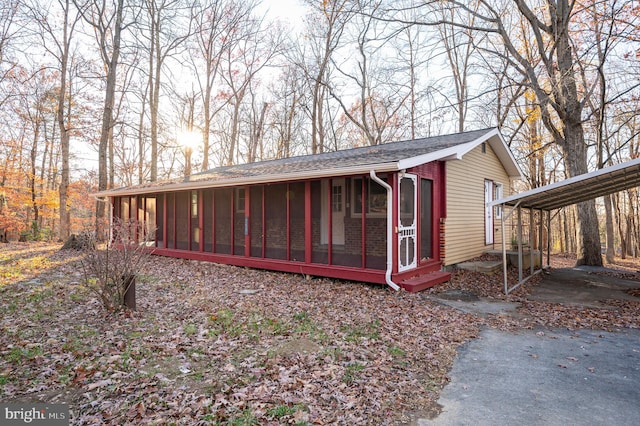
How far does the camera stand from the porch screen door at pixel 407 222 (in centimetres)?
742

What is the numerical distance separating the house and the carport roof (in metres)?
1.70

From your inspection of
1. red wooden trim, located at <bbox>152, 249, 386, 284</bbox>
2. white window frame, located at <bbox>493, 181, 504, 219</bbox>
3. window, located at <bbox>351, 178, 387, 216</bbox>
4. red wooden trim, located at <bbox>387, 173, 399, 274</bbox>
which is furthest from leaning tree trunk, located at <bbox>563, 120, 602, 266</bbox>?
red wooden trim, located at <bbox>152, 249, 386, 284</bbox>

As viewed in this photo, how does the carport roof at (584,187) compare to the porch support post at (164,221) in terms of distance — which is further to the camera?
the porch support post at (164,221)

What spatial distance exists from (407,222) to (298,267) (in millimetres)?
2827

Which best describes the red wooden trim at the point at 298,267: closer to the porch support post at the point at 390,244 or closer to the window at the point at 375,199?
the porch support post at the point at 390,244

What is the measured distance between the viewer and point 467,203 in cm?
1021

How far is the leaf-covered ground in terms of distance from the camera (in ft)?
9.55

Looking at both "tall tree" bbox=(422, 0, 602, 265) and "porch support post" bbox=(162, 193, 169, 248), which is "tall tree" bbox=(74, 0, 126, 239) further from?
"tall tree" bbox=(422, 0, 602, 265)

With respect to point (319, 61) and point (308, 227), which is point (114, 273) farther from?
point (319, 61)

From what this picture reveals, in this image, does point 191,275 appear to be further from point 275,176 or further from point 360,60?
point 360,60

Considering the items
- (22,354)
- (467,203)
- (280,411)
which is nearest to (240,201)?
(467,203)

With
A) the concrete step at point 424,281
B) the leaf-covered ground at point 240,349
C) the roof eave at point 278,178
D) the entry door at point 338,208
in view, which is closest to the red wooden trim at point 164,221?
the roof eave at point 278,178

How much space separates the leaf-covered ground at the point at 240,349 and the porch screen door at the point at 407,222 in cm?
86

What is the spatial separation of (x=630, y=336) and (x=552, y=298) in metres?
2.29
